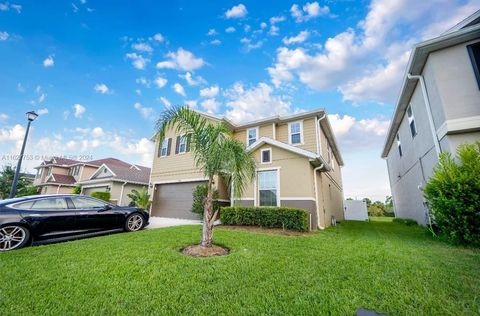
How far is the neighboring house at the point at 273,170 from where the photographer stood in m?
8.73

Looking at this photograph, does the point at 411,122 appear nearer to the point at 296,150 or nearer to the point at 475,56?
the point at 475,56

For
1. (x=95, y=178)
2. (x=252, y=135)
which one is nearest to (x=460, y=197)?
(x=252, y=135)

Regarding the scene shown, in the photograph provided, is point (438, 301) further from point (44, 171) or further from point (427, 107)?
point (44, 171)

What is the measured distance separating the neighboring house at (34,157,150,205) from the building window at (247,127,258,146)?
10.3 meters

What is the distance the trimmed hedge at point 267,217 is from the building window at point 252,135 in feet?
16.7

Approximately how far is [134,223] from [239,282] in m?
6.07

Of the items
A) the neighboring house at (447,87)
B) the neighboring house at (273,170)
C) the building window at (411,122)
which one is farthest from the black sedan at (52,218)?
the building window at (411,122)

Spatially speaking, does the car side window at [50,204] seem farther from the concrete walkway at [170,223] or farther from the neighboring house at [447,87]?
the neighboring house at [447,87]

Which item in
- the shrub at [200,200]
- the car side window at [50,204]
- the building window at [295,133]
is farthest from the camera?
the building window at [295,133]

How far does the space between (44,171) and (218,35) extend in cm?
3199

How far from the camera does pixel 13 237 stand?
480 centimetres

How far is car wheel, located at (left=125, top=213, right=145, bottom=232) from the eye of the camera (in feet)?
23.5

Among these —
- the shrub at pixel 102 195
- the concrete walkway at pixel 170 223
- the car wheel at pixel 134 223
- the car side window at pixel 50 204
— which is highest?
the shrub at pixel 102 195

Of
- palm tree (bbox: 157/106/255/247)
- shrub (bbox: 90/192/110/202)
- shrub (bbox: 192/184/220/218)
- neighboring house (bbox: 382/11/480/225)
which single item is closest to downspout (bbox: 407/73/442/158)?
neighboring house (bbox: 382/11/480/225)
